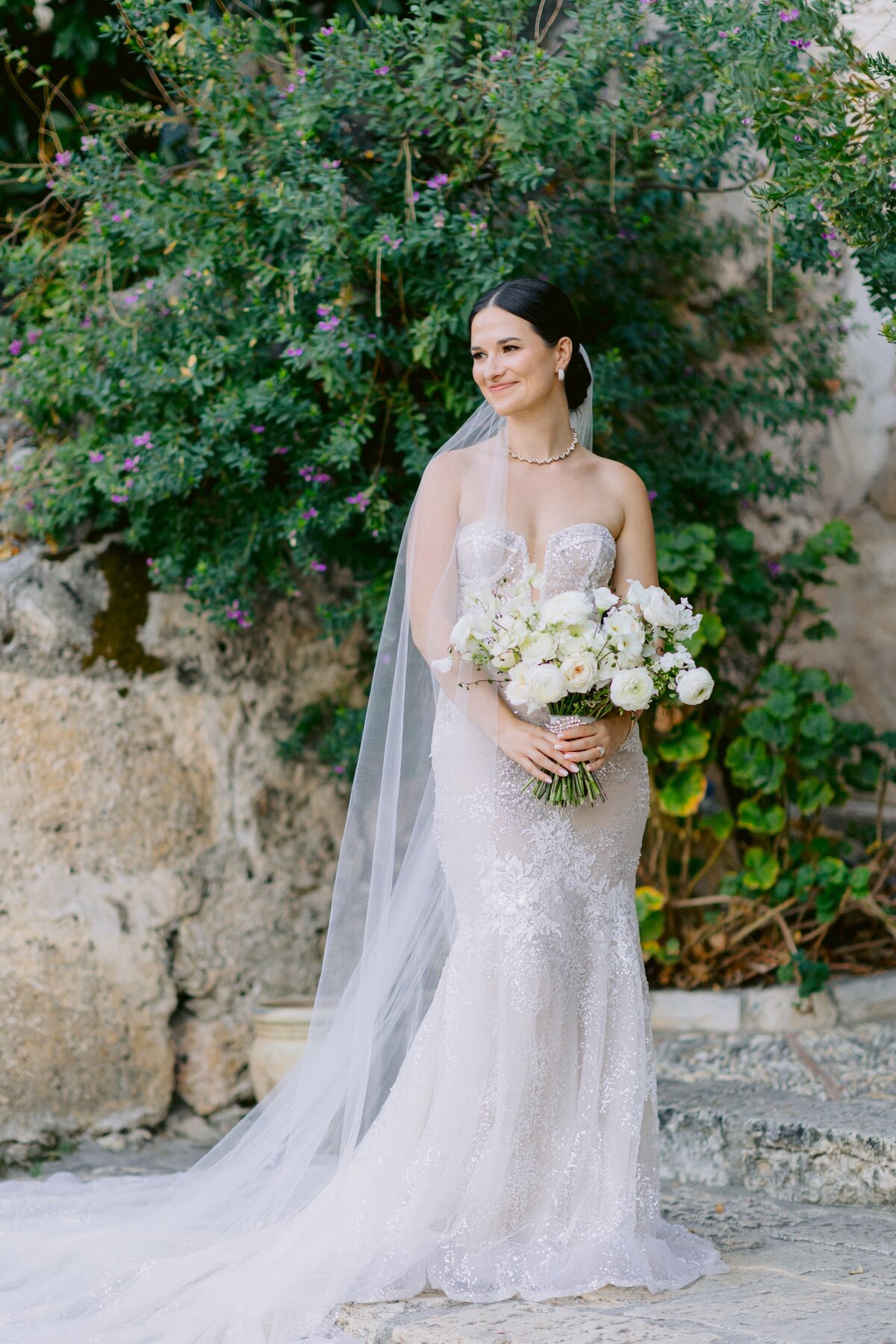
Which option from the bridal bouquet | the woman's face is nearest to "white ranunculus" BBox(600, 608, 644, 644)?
the bridal bouquet

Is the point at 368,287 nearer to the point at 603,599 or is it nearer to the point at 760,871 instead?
the point at 603,599

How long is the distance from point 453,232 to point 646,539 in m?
1.41

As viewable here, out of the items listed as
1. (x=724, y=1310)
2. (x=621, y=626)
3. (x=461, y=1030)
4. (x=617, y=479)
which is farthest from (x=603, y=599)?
(x=724, y=1310)

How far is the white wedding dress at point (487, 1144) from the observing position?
2.99 m

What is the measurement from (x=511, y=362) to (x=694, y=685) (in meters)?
0.98

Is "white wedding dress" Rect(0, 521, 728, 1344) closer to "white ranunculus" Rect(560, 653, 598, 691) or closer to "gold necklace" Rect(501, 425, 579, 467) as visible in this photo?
"gold necklace" Rect(501, 425, 579, 467)

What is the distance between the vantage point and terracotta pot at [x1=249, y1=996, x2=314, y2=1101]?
4582 mm

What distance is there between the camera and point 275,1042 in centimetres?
462

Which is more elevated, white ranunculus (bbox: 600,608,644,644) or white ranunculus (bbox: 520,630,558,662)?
white ranunculus (bbox: 600,608,644,644)

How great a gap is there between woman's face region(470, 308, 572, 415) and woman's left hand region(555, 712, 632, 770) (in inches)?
34.4

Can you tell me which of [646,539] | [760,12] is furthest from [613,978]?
[760,12]

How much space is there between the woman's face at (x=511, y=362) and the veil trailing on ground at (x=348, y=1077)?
0.15 m

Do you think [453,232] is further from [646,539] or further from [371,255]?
[646,539]

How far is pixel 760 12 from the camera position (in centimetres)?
339
